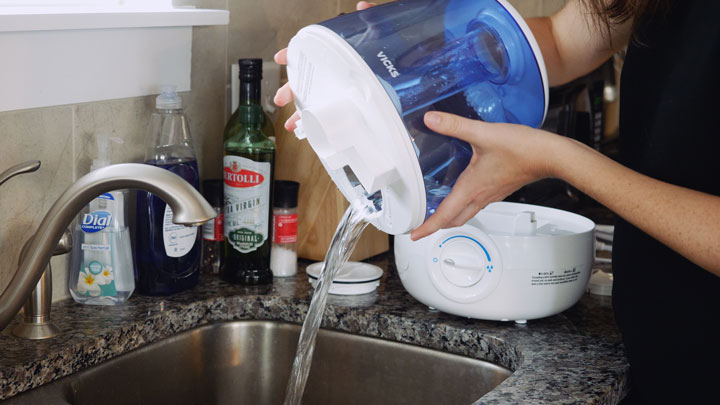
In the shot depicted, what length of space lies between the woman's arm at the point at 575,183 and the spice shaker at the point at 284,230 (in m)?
0.46

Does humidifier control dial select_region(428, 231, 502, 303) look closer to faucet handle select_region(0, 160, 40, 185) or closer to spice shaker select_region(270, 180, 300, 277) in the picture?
spice shaker select_region(270, 180, 300, 277)

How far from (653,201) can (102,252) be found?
69 centimetres

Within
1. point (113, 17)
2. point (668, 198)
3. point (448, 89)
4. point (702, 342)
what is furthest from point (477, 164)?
point (113, 17)

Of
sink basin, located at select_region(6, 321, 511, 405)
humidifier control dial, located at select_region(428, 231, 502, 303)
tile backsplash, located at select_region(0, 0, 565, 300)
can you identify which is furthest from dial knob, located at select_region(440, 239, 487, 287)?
tile backsplash, located at select_region(0, 0, 565, 300)

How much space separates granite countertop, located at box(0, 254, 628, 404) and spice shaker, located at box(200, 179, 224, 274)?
0.03m

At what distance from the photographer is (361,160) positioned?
0.83 m

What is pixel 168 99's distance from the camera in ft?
4.12

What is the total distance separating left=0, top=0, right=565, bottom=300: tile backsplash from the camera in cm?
113

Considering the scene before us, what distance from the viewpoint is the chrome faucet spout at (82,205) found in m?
1.00

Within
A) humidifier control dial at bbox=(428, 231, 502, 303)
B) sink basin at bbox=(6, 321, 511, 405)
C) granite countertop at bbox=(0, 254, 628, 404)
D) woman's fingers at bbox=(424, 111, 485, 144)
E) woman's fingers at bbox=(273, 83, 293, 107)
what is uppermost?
woman's fingers at bbox=(273, 83, 293, 107)

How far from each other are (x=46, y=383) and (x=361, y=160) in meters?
0.49

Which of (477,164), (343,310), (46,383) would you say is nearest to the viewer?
(477,164)

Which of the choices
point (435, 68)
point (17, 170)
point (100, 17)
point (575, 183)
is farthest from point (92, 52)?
point (575, 183)

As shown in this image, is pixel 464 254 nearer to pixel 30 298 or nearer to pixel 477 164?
pixel 477 164
